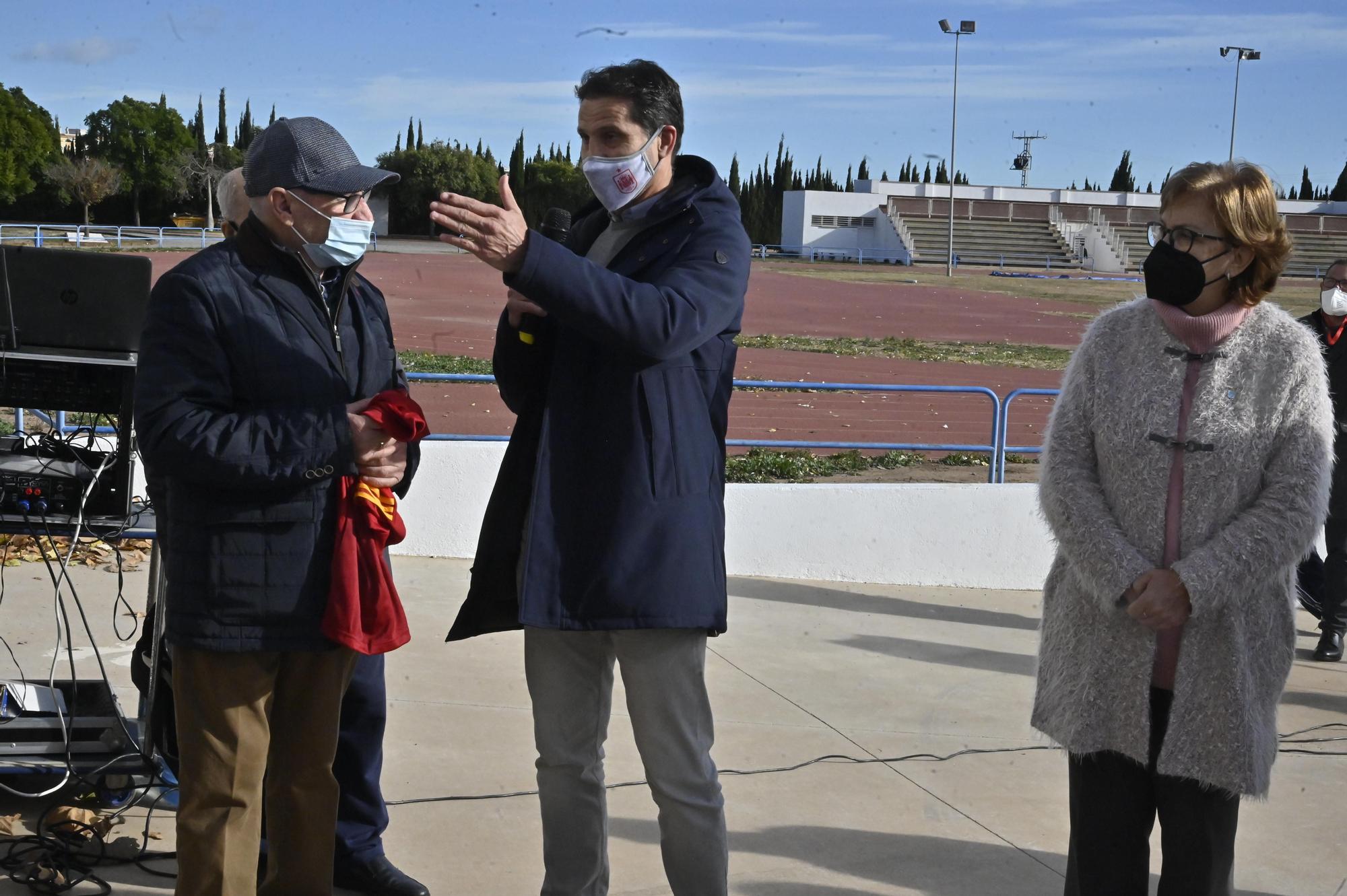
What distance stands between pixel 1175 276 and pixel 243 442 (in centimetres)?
187

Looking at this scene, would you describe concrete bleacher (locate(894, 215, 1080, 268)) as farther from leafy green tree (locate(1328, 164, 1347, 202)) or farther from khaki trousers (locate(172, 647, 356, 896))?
khaki trousers (locate(172, 647, 356, 896))

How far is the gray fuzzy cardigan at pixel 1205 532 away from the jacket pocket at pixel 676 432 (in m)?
0.75

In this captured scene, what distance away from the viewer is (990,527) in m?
7.69

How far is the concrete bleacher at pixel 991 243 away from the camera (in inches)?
2522

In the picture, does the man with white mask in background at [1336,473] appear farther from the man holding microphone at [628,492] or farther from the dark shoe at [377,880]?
the dark shoe at [377,880]

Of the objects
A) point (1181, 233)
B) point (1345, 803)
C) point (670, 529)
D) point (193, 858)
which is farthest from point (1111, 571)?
point (1345, 803)

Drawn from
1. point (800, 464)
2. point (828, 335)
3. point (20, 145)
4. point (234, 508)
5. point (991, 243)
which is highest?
point (20, 145)

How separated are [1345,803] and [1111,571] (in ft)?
8.02

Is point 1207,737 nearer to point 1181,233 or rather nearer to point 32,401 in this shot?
point 1181,233

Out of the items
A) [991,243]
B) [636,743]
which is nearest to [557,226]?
[636,743]

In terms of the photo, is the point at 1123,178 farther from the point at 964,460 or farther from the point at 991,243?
the point at 964,460

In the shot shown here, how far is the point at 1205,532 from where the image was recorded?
259cm

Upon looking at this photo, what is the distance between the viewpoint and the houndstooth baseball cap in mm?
2693

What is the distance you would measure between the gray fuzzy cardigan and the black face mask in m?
0.09
